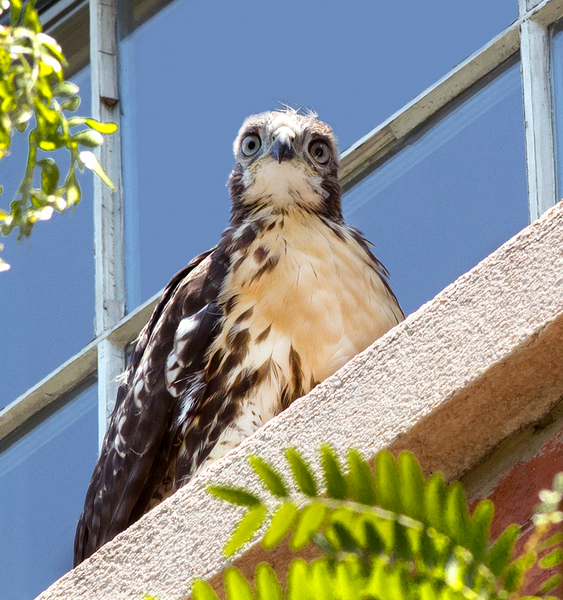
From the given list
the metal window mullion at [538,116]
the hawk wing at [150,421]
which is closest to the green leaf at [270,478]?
the hawk wing at [150,421]

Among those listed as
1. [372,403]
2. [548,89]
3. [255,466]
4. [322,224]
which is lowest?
[255,466]

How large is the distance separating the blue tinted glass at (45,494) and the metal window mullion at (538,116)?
2.29 meters

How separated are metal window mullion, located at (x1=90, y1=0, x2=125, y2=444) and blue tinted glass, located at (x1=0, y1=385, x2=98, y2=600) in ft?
0.78

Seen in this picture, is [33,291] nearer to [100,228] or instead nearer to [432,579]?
[100,228]

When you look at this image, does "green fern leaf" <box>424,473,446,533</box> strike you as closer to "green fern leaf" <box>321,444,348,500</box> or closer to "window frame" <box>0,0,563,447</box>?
"green fern leaf" <box>321,444,348,500</box>

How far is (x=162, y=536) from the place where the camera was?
220 centimetres

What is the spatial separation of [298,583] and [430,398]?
2.97 ft

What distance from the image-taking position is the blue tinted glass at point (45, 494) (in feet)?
18.4

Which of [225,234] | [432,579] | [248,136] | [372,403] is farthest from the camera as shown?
[248,136]

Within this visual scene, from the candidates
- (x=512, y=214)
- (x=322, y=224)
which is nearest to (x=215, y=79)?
(x=512, y=214)

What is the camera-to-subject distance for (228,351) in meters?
3.30

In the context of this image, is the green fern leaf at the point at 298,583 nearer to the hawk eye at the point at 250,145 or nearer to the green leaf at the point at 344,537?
the green leaf at the point at 344,537

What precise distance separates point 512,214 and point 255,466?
3418 mm

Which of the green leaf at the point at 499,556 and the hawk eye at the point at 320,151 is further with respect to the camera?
the hawk eye at the point at 320,151
